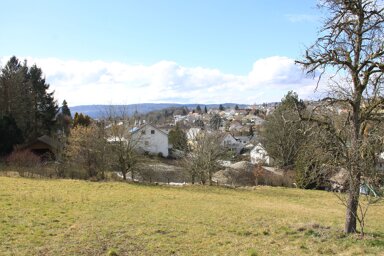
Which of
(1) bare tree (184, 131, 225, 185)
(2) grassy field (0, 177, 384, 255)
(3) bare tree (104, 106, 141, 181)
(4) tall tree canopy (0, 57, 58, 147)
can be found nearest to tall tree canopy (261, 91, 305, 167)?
(1) bare tree (184, 131, 225, 185)

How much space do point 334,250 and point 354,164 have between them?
7.26 feet

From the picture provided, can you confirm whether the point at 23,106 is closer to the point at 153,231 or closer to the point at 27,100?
the point at 27,100

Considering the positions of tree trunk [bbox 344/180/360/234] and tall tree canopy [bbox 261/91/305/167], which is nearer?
tree trunk [bbox 344/180/360/234]

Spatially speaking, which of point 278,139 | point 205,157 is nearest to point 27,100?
point 205,157

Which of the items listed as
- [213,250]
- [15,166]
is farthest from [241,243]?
[15,166]

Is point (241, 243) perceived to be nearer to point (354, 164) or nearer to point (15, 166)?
point (354, 164)

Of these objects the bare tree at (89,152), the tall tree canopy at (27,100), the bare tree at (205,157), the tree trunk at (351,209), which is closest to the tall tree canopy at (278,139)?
the bare tree at (205,157)

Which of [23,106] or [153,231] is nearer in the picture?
[153,231]

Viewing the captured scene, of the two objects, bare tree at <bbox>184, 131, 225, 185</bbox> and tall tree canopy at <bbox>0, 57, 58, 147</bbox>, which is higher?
tall tree canopy at <bbox>0, 57, 58, 147</bbox>

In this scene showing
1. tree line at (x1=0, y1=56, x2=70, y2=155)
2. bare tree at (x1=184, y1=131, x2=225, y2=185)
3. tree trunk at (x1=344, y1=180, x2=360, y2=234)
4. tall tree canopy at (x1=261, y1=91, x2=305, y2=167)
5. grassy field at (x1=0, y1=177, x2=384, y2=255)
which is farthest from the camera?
tall tree canopy at (x1=261, y1=91, x2=305, y2=167)

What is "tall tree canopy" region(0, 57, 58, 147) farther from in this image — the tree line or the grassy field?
the grassy field

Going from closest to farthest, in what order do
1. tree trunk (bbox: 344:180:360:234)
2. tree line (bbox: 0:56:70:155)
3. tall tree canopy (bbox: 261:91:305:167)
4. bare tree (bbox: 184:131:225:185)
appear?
tree trunk (bbox: 344:180:360:234) < bare tree (bbox: 184:131:225:185) < tree line (bbox: 0:56:70:155) < tall tree canopy (bbox: 261:91:305:167)

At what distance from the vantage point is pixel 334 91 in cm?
1027

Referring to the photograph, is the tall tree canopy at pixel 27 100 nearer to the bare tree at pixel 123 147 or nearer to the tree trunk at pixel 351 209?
the bare tree at pixel 123 147
